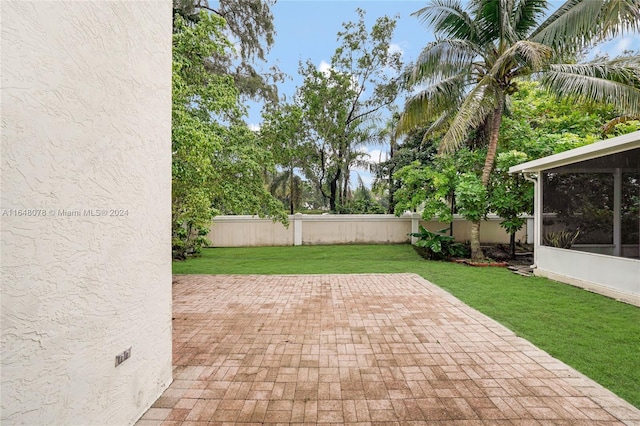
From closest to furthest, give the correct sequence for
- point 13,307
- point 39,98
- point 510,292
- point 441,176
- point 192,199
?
1. point 13,307
2. point 39,98
3. point 510,292
4. point 192,199
5. point 441,176

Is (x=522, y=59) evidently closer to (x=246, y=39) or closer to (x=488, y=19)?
(x=488, y=19)

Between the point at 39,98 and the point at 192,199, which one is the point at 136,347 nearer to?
the point at 39,98

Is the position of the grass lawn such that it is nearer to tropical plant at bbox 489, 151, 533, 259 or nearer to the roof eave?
tropical plant at bbox 489, 151, 533, 259

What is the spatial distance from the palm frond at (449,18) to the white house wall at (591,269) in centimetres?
664

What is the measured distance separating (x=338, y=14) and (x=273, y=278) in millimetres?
13698

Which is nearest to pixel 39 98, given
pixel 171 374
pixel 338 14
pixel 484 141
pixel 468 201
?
pixel 171 374

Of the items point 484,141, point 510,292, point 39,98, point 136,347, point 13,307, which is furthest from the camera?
point 484,141

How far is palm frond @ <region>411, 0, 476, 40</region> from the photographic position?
9.02 m

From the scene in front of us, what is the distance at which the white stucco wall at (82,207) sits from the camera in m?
1.46

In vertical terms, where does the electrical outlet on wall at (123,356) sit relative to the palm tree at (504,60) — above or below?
below

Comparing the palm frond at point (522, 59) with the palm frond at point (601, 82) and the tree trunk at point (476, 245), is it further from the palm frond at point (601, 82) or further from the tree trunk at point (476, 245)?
the tree trunk at point (476, 245)

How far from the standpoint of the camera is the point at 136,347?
232 cm

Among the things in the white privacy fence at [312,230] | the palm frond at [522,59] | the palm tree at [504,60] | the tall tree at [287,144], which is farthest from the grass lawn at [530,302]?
the palm frond at [522,59]

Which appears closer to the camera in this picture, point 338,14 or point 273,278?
point 273,278
